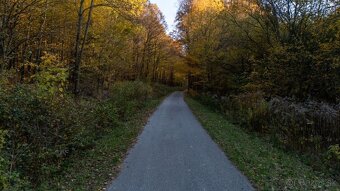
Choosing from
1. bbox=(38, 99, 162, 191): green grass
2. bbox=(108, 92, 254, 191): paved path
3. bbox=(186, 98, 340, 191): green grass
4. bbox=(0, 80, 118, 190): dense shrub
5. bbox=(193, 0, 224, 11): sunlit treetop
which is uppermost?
bbox=(193, 0, 224, 11): sunlit treetop

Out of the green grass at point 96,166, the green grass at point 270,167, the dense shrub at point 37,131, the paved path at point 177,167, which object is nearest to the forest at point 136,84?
the dense shrub at point 37,131

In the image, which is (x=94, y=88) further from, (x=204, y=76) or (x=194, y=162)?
(x=194, y=162)

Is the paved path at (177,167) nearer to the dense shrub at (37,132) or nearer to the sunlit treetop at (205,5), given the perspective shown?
the dense shrub at (37,132)

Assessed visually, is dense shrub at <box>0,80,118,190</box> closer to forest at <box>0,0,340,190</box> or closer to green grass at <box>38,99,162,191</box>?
forest at <box>0,0,340,190</box>

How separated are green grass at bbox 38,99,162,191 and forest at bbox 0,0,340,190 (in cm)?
24

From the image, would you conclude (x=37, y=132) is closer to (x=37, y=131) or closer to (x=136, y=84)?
(x=37, y=131)

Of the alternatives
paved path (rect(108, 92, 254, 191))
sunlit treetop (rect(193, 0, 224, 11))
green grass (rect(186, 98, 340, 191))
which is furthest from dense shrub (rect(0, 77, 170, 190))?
sunlit treetop (rect(193, 0, 224, 11))

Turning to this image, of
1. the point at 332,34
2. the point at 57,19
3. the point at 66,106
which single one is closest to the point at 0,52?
the point at 66,106

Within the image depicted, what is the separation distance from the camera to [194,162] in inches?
339

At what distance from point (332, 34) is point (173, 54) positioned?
3428 cm

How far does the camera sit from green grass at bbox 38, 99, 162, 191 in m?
6.64

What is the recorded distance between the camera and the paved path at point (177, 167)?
666cm

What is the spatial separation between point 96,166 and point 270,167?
4.56 metres

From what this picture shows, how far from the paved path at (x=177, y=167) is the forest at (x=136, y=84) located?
1770mm
